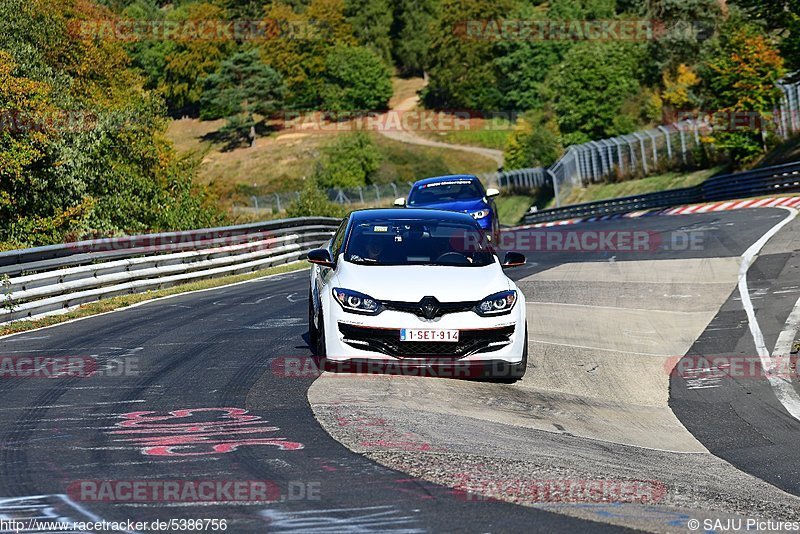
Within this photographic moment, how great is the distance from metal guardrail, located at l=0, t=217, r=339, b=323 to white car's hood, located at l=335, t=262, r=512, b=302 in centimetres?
378

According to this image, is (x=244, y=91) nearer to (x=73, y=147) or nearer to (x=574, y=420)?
(x=73, y=147)

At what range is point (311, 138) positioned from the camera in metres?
109

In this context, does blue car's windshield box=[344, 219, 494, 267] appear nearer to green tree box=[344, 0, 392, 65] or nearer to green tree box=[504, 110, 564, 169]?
green tree box=[504, 110, 564, 169]

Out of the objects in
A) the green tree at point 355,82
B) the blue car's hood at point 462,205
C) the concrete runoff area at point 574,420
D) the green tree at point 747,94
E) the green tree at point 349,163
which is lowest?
the green tree at point 349,163

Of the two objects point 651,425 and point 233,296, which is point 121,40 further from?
point 651,425

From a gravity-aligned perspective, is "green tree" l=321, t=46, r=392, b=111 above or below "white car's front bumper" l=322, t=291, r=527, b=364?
below

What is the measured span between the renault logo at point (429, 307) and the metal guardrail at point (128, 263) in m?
4.49

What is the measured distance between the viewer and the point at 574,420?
928 cm

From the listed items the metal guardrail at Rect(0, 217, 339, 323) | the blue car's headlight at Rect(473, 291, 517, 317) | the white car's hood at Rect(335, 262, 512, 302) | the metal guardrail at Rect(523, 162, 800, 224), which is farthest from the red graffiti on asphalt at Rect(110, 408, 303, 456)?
the metal guardrail at Rect(523, 162, 800, 224)

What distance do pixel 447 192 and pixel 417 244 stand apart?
12187mm

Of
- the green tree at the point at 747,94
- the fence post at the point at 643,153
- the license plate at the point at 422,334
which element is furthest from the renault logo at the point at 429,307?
the fence post at the point at 643,153

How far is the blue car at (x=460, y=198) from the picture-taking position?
879 inches

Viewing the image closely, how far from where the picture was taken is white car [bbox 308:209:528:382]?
977cm

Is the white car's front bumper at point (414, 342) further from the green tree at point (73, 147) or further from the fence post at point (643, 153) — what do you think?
the fence post at point (643, 153)
